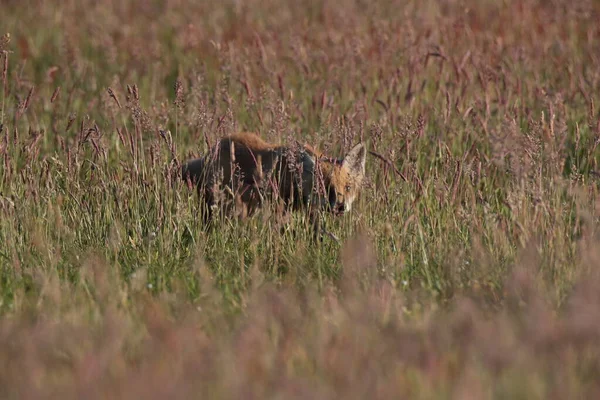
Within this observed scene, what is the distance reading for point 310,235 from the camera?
551 cm

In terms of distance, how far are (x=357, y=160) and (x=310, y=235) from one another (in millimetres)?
1104

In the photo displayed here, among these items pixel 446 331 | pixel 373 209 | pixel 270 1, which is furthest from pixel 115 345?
pixel 270 1

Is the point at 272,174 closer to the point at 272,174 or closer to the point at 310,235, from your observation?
the point at 272,174

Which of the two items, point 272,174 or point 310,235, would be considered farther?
point 272,174

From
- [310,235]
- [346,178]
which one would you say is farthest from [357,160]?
[310,235]

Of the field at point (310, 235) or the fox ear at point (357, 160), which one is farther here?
the fox ear at point (357, 160)

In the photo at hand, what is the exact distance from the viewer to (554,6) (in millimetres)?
10766

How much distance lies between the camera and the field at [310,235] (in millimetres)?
3215

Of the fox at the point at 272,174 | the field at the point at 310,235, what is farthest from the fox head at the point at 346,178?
the field at the point at 310,235

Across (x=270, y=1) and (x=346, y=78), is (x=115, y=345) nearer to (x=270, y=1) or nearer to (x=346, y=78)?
(x=346, y=78)

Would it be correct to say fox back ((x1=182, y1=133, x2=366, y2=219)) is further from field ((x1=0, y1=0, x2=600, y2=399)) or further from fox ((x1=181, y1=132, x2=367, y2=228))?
field ((x1=0, y1=0, x2=600, y2=399))

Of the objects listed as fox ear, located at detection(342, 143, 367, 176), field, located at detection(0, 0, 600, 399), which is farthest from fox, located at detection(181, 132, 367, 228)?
field, located at detection(0, 0, 600, 399)

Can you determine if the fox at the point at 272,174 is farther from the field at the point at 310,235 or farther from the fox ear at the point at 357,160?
the field at the point at 310,235

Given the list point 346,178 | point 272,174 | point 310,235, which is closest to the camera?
point 310,235
